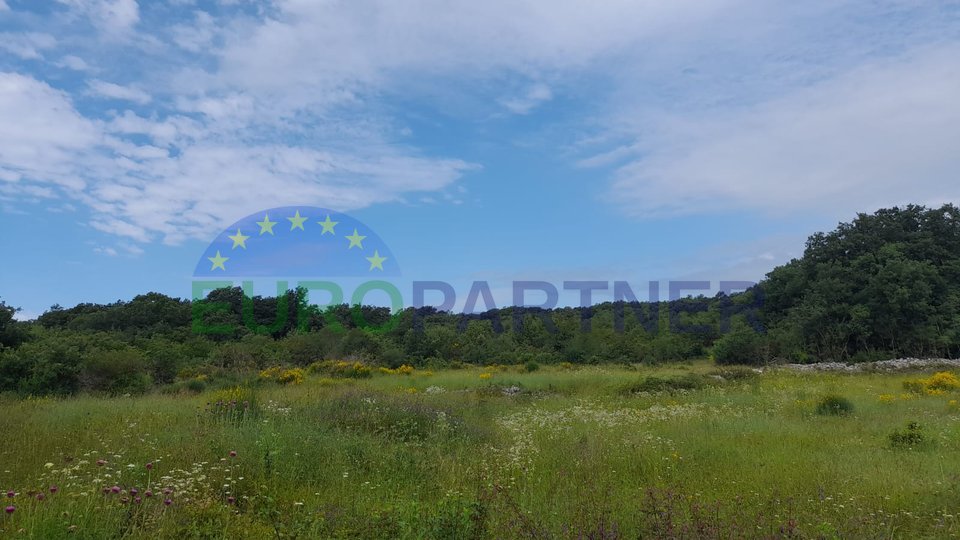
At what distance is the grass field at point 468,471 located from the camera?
166 inches

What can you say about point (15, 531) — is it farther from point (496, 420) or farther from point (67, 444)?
point (496, 420)

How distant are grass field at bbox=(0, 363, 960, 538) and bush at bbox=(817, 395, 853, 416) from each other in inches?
13.2

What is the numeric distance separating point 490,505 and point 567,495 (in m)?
1.40

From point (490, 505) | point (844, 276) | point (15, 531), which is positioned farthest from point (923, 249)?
point (15, 531)

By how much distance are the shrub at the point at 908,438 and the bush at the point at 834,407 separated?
3.16m

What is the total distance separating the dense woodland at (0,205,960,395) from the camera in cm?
3109

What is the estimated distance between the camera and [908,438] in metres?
8.18

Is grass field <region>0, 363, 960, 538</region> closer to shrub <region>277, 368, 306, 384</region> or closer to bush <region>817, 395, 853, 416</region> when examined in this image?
bush <region>817, 395, 853, 416</region>

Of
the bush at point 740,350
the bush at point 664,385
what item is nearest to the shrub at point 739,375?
the bush at point 664,385

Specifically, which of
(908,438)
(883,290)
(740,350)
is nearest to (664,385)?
(908,438)

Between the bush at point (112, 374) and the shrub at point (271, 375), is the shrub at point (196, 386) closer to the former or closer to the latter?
the bush at point (112, 374)

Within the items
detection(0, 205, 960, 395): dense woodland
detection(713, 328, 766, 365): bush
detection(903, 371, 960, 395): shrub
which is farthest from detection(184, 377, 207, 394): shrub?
detection(713, 328, 766, 365): bush

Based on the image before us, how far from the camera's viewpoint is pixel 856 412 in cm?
1149

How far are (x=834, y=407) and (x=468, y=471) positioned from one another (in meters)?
9.28
